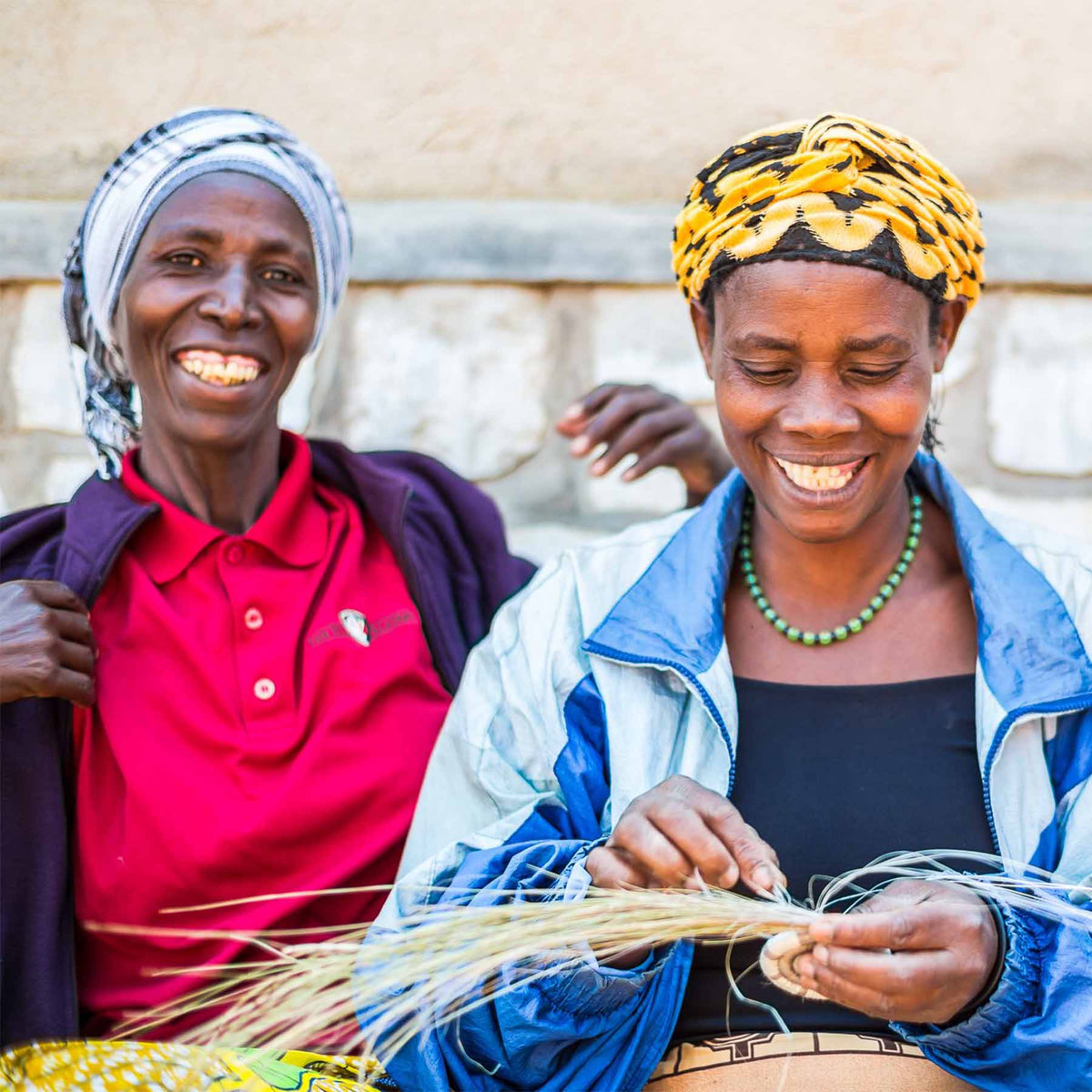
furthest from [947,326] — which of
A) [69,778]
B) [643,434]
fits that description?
[69,778]

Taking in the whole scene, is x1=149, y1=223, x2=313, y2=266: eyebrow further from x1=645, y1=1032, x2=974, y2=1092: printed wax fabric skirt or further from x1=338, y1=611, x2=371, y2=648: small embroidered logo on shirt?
x1=645, y1=1032, x2=974, y2=1092: printed wax fabric skirt

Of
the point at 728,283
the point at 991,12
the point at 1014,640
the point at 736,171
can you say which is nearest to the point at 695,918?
the point at 1014,640

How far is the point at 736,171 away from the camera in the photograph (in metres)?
2.34

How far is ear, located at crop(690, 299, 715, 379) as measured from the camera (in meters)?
2.45

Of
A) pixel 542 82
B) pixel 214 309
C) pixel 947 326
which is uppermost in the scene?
pixel 542 82

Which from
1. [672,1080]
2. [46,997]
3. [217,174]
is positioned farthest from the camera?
[217,174]

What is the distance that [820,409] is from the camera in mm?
2246

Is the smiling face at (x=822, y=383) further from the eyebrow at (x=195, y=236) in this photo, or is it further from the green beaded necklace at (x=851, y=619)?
the eyebrow at (x=195, y=236)

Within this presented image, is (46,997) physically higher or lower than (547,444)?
lower

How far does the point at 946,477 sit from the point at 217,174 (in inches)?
53.4

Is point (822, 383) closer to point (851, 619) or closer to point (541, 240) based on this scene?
point (851, 619)

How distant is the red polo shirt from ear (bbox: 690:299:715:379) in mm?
722

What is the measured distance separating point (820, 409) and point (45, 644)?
1.20 m

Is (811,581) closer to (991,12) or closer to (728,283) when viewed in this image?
(728,283)
